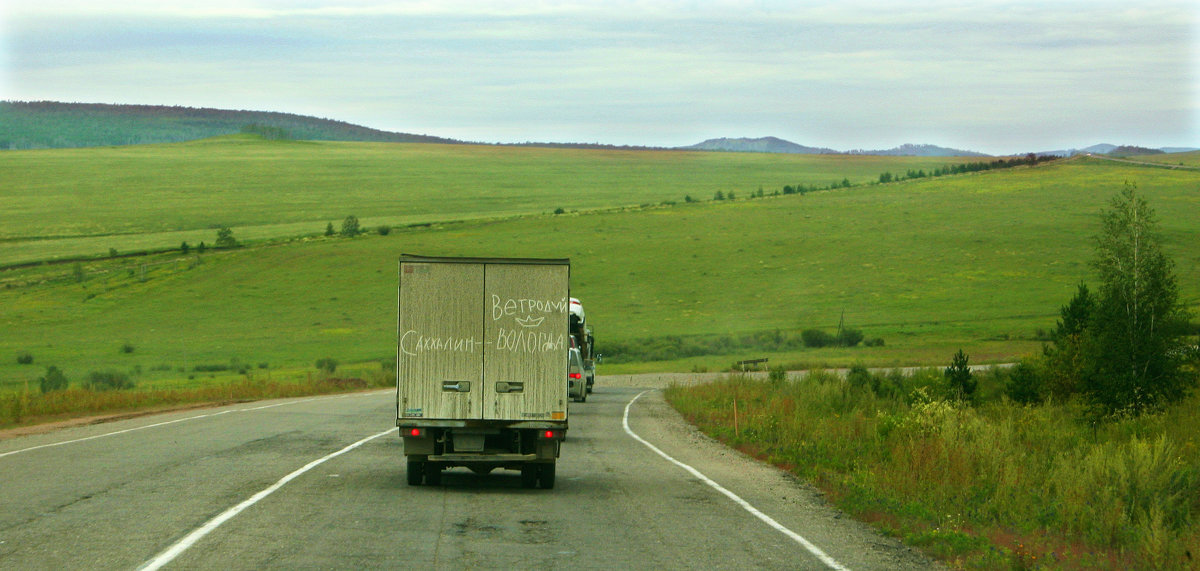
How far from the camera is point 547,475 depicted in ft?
48.4

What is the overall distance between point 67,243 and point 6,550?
97.2m

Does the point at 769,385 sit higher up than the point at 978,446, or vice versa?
the point at 978,446

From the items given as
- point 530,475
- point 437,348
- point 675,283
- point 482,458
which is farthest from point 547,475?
point 675,283

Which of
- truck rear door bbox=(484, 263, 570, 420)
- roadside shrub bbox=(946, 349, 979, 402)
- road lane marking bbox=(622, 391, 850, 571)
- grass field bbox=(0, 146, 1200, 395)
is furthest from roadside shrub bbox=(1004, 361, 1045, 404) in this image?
grass field bbox=(0, 146, 1200, 395)

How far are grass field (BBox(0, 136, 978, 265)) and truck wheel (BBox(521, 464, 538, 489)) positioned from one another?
8799 centimetres

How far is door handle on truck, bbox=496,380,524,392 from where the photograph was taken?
14.2 m

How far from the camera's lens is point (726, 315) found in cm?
7850

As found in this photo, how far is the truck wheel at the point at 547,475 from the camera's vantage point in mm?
14750

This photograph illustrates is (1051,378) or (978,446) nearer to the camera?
(978,446)

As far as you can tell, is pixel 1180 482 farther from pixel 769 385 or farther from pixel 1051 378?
pixel 769 385

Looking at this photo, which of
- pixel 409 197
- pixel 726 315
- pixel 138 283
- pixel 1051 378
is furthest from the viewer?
pixel 409 197

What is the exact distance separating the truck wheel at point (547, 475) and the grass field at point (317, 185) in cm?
8824

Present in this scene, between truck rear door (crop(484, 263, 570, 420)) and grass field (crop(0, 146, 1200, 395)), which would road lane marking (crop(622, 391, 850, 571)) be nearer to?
truck rear door (crop(484, 263, 570, 420))

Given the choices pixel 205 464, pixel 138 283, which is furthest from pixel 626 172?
pixel 205 464
